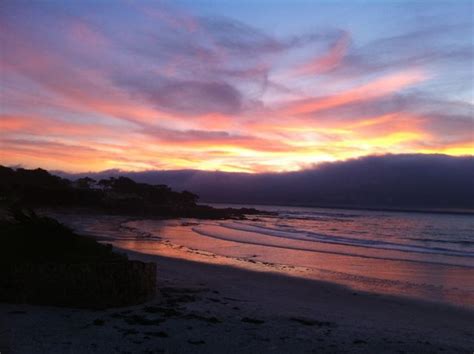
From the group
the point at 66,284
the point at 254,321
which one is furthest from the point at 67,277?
the point at 254,321

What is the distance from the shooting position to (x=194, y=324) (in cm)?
727

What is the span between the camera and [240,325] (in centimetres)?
740

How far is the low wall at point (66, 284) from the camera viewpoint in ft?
25.8

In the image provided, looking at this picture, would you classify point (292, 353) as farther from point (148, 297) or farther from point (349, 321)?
point (148, 297)

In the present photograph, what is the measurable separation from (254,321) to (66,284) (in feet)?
10.9

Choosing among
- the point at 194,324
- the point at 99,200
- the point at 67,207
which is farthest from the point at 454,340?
the point at 99,200

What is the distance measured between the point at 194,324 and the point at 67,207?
52948 mm

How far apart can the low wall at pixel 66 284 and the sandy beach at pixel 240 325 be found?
0.84 feet

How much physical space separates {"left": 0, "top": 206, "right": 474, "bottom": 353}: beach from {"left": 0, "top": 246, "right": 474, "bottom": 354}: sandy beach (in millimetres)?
15

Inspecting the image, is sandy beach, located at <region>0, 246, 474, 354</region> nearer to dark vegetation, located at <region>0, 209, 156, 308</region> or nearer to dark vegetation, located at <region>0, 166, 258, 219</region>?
dark vegetation, located at <region>0, 209, 156, 308</region>

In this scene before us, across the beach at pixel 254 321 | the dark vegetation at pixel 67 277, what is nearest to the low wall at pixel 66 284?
the dark vegetation at pixel 67 277

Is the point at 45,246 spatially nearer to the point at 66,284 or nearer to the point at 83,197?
the point at 66,284

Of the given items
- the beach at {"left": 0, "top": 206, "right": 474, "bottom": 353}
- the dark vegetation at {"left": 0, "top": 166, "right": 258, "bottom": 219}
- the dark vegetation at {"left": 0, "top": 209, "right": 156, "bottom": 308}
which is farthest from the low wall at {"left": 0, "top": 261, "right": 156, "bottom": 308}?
the dark vegetation at {"left": 0, "top": 166, "right": 258, "bottom": 219}

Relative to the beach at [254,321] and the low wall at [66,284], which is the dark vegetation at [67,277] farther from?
the beach at [254,321]
